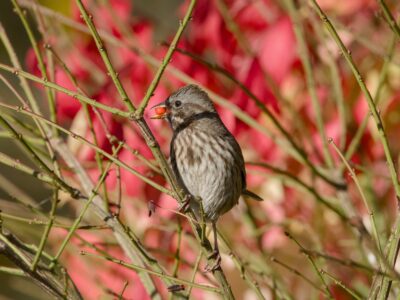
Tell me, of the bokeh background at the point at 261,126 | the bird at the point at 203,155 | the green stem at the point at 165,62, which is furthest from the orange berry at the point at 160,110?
the green stem at the point at 165,62

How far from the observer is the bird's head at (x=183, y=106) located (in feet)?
11.3

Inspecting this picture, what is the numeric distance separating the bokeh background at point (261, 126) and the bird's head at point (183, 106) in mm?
60

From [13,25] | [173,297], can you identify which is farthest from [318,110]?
[13,25]

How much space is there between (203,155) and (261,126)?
0.37m

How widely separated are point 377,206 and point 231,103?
937 millimetres

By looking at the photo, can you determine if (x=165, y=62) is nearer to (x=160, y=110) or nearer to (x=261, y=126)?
(x=261, y=126)

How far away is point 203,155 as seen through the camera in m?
3.37

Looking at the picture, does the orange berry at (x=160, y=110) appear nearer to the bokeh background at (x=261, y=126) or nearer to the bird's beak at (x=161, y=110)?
the bird's beak at (x=161, y=110)

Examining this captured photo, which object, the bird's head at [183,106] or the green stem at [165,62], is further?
the bird's head at [183,106]

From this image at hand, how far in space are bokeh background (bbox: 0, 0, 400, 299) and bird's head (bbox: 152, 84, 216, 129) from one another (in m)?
0.06

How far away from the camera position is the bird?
3350 millimetres

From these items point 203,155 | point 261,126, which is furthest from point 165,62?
point 203,155

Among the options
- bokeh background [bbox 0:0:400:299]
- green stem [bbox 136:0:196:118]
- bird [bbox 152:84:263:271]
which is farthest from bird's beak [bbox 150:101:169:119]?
green stem [bbox 136:0:196:118]

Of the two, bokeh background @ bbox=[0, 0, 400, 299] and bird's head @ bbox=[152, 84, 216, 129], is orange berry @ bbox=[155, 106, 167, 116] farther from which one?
bokeh background @ bbox=[0, 0, 400, 299]
